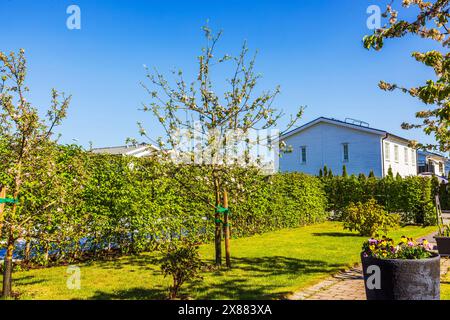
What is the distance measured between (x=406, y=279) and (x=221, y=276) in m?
3.93

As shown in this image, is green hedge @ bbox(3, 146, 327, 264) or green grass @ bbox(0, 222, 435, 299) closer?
green grass @ bbox(0, 222, 435, 299)

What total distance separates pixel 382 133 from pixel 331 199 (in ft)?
38.0

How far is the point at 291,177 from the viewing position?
1886 centimetres

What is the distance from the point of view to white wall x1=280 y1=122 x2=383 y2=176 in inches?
1249

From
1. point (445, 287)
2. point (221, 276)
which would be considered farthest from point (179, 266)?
point (445, 287)

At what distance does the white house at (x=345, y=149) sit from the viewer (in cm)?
3155

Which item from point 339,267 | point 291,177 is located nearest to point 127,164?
point 339,267

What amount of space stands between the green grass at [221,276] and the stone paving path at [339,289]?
0.75 ft

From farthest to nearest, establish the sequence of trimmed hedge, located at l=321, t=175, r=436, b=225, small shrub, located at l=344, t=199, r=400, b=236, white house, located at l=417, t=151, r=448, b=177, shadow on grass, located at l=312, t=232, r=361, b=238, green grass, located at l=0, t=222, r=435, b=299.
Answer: white house, located at l=417, t=151, r=448, b=177 < trimmed hedge, located at l=321, t=175, r=436, b=225 < shadow on grass, located at l=312, t=232, r=361, b=238 < small shrub, located at l=344, t=199, r=400, b=236 < green grass, located at l=0, t=222, r=435, b=299

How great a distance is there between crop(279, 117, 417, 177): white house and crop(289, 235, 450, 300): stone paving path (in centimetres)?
2278

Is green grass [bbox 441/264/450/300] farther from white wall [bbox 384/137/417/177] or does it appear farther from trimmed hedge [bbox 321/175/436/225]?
white wall [bbox 384/137/417/177]

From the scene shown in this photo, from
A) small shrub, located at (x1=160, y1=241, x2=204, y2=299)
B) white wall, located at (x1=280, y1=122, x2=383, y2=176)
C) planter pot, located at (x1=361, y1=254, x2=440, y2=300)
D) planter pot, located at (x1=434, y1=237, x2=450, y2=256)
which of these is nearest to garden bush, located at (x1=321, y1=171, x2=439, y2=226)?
white wall, located at (x1=280, y1=122, x2=383, y2=176)

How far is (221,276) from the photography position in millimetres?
8141
